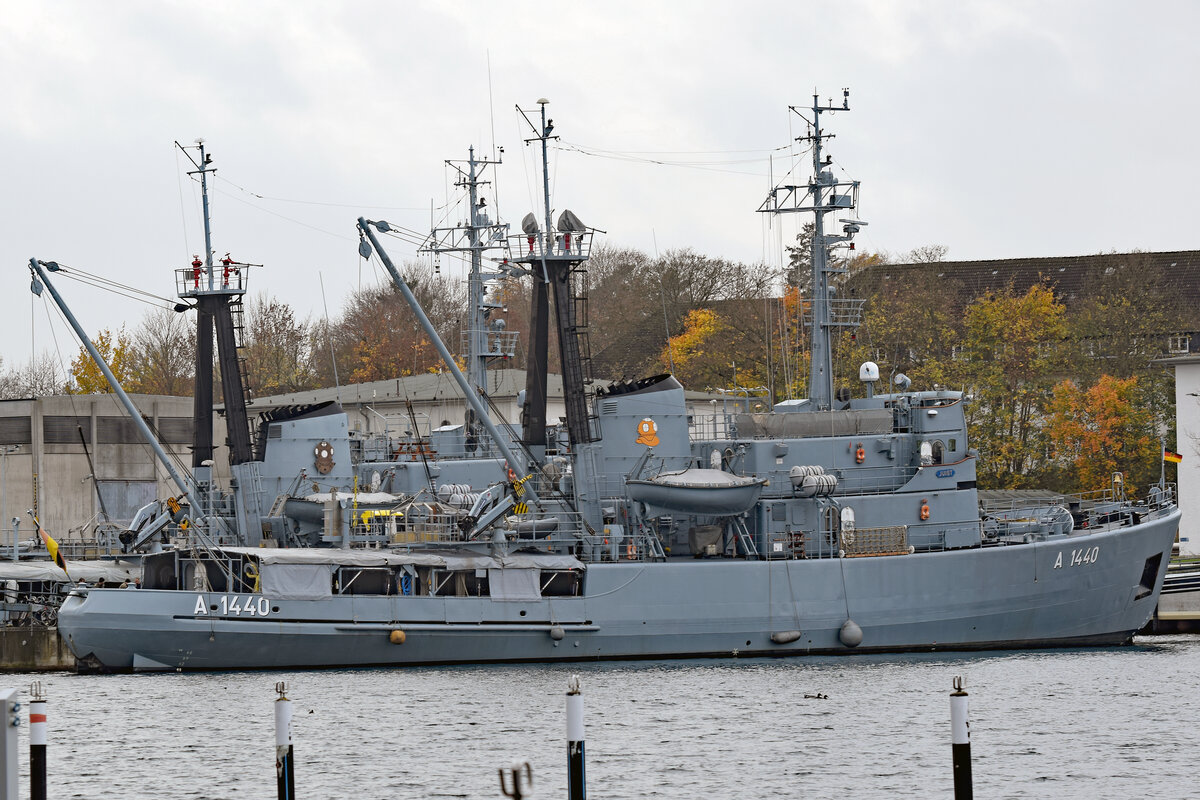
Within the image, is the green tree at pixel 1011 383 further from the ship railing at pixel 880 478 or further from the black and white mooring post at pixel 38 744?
the black and white mooring post at pixel 38 744

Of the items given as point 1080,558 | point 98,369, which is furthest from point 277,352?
point 1080,558

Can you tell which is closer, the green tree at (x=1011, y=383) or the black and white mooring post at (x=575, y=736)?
the black and white mooring post at (x=575, y=736)

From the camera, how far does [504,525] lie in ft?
120

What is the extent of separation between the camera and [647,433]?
38438 mm

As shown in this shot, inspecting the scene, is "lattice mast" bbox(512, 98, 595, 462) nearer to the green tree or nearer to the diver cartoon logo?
the diver cartoon logo

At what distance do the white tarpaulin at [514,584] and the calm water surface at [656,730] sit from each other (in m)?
1.62

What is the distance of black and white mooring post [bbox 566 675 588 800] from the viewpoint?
1443 cm

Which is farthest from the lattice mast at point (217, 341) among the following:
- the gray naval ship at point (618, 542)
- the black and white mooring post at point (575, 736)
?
the black and white mooring post at point (575, 736)

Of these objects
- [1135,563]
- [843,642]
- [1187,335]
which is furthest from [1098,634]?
[1187,335]

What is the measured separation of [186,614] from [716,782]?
1577 cm

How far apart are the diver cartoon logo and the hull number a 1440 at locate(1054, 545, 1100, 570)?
33.6 ft

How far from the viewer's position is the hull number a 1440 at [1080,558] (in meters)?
39.6

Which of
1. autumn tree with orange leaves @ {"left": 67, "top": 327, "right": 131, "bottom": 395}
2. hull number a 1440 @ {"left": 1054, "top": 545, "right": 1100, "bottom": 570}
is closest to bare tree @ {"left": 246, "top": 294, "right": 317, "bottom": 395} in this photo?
autumn tree with orange leaves @ {"left": 67, "top": 327, "right": 131, "bottom": 395}

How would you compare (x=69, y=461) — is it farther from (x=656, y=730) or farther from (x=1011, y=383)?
(x=656, y=730)
